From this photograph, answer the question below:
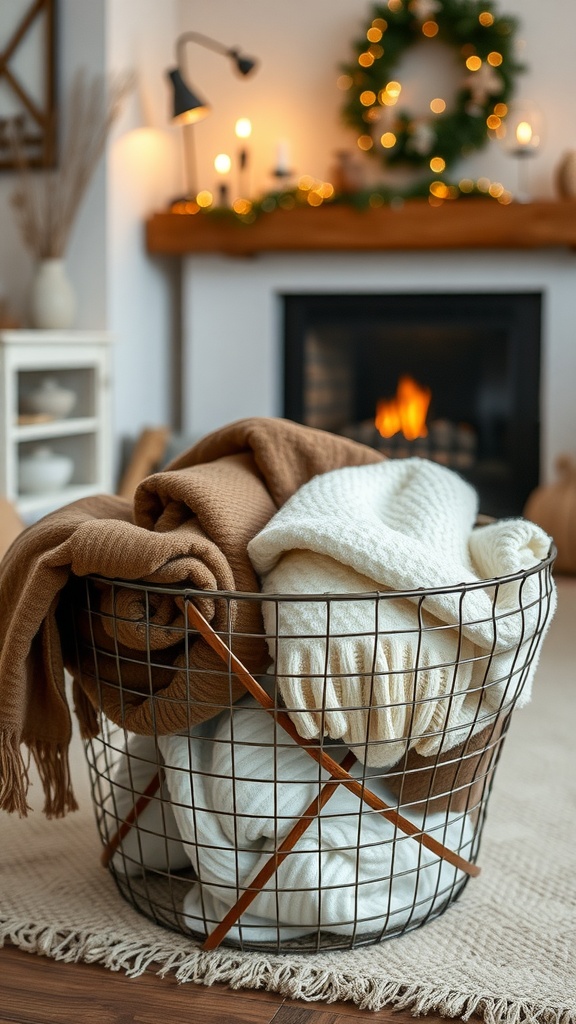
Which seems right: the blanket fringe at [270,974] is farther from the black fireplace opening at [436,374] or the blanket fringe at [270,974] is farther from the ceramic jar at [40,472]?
the black fireplace opening at [436,374]

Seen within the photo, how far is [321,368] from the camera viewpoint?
3.65 meters

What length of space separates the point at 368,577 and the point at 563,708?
1039 millimetres

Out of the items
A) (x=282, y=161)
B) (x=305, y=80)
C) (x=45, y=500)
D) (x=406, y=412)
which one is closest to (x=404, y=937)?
(x=45, y=500)

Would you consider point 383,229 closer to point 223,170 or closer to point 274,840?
point 223,170

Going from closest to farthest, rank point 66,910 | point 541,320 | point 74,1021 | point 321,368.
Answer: point 74,1021 < point 66,910 < point 541,320 < point 321,368

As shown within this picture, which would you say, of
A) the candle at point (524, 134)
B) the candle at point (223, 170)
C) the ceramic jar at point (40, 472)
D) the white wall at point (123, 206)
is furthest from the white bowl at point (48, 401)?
the candle at point (524, 134)

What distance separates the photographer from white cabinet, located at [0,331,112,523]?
2723mm

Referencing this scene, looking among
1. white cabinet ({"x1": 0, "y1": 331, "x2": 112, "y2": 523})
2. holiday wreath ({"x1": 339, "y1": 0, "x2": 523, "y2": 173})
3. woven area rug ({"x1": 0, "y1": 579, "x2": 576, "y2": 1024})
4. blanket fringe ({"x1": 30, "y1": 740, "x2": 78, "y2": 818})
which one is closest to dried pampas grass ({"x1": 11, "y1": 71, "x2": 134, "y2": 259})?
white cabinet ({"x1": 0, "y1": 331, "x2": 112, "y2": 523})

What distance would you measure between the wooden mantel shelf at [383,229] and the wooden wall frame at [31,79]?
1.41 feet

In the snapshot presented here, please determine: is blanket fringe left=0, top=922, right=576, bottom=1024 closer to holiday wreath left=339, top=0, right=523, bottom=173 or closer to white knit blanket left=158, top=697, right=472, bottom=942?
white knit blanket left=158, top=697, right=472, bottom=942

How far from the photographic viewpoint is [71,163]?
10.5 ft

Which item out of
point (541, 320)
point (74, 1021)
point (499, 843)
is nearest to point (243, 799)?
point (74, 1021)

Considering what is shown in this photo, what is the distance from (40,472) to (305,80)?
5.29 ft

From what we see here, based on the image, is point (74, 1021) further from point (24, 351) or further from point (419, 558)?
point (24, 351)
